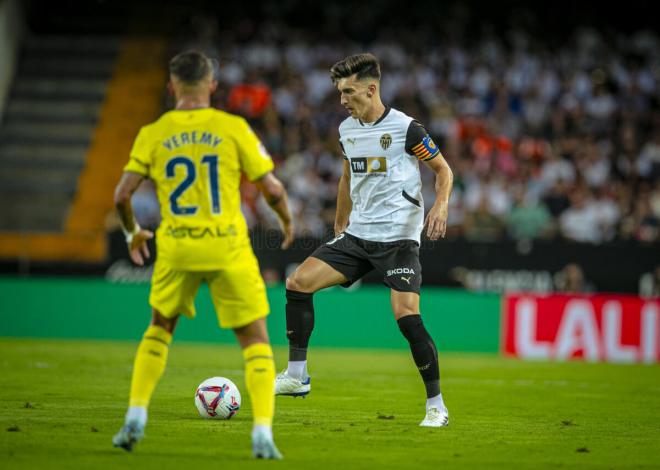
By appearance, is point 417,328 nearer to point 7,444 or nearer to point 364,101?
point 364,101

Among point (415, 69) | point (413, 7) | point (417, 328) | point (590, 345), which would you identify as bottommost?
point (590, 345)

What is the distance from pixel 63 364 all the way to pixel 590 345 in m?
8.31

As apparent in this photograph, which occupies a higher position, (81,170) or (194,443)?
(81,170)

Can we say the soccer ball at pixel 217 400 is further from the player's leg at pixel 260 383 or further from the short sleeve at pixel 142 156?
the short sleeve at pixel 142 156

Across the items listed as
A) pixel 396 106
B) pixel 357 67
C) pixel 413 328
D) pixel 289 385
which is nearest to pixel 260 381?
pixel 413 328

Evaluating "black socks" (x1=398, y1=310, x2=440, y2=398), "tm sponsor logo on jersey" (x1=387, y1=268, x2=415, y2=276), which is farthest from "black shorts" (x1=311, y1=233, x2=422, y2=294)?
"black socks" (x1=398, y1=310, x2=440, y2=398)

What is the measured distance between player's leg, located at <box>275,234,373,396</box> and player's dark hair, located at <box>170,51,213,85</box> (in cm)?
257

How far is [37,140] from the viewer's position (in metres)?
25.1

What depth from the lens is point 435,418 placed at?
8.12 m

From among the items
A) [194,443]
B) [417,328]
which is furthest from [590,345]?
[194,443]

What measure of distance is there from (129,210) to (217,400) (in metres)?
2.12

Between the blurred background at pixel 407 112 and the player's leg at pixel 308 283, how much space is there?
8.74 meters

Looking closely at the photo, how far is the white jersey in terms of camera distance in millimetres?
8531

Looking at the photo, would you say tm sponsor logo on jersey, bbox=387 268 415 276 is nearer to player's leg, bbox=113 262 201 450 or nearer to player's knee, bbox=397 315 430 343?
player's knee, bbox=397 315 430 343
